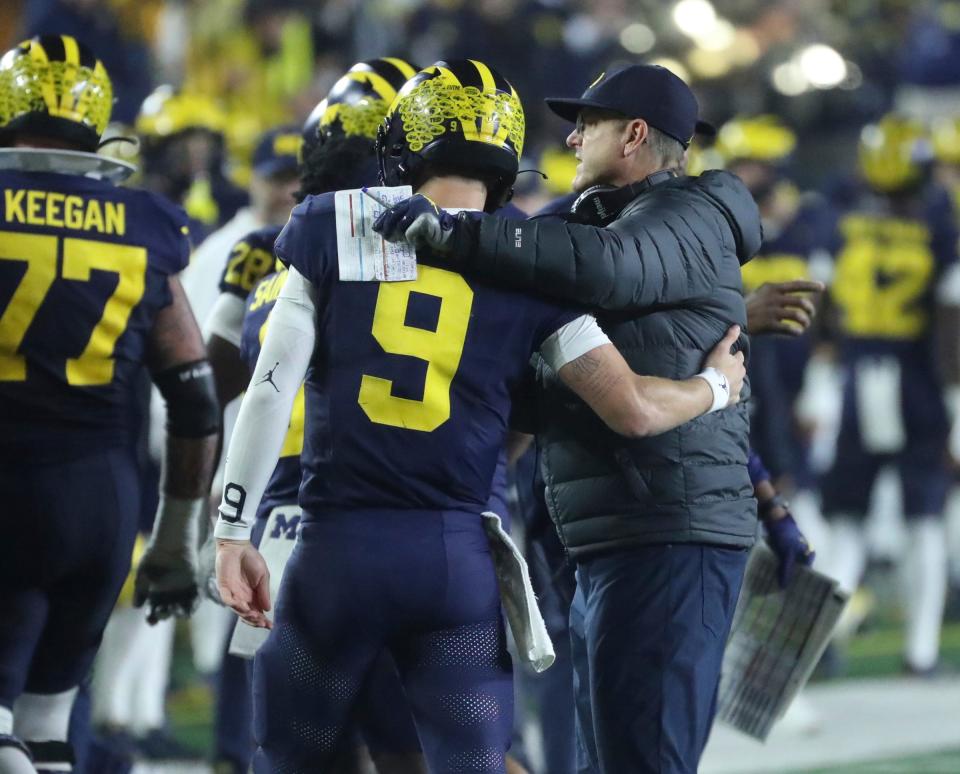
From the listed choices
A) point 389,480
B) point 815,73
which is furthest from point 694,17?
point 389,480

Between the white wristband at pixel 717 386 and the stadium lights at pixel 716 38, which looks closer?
the white wristband at pixel 717 386

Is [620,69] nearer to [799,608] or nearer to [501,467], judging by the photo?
[501,467]

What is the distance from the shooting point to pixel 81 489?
4.10 metres

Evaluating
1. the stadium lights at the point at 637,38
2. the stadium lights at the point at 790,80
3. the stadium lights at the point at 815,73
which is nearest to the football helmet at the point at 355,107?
the stadium lights at the point at 637,38

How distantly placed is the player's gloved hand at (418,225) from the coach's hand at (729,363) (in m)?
0.73

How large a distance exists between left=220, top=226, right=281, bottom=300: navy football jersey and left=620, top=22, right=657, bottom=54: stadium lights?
38.8 ft

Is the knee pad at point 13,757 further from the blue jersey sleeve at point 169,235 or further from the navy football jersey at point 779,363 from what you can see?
the navy football jersey at point 779,363

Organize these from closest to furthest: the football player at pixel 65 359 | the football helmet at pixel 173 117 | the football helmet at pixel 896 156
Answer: the football player at pixel 65 359, the football helmet at pixel 173 117, the football helmet at pixel 896 156

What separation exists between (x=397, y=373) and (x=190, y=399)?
1132 mm

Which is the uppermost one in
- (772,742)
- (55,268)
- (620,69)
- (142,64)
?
(620,69)

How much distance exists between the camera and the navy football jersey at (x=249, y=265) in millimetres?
4867

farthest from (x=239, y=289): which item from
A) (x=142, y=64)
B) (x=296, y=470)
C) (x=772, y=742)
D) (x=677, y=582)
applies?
(x=142, y=64)

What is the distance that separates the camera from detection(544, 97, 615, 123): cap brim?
4016 mm

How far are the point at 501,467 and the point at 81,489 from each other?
980 mm
